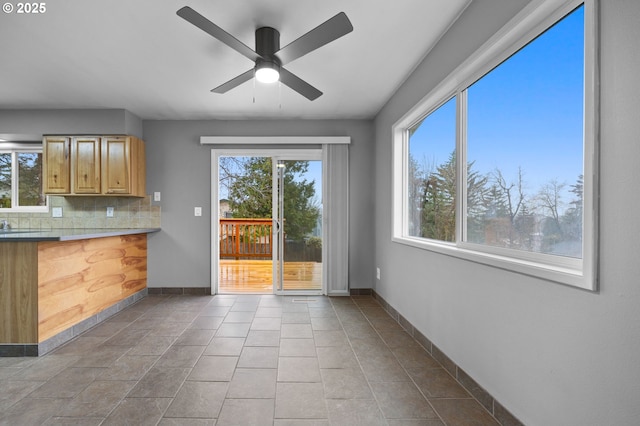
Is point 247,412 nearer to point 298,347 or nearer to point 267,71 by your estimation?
point 298,347

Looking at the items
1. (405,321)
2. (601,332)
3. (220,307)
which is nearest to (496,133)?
(601,332)

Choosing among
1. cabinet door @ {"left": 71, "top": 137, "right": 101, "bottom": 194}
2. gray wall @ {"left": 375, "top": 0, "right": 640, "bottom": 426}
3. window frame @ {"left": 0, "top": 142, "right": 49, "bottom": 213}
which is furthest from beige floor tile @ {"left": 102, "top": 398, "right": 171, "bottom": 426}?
window frame @ {"left": 0, "top": 142, "right": 49, "bottom": 213}

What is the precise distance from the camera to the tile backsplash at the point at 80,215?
4.25 m

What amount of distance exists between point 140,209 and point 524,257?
4.48m

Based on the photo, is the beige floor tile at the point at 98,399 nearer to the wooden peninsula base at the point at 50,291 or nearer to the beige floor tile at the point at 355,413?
the wooden peninsula base at the point at 50,291

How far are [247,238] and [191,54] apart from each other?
202 inches

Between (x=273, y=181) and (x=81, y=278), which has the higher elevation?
(x=273, y=181)

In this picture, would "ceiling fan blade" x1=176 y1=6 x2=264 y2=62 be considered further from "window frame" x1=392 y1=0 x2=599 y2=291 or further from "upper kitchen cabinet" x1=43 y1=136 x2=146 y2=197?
"upper kitchen cabinet" x1=43 y1=136 x2=146 y2=197

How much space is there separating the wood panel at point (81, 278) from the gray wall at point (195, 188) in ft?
1.47

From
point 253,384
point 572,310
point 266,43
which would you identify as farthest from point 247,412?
point 266,43

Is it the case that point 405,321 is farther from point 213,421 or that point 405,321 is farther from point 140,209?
point 140,209

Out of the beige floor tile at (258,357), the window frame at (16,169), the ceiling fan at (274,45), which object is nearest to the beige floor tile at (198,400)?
the beige floor tile at (258,357)

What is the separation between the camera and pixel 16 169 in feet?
14.4

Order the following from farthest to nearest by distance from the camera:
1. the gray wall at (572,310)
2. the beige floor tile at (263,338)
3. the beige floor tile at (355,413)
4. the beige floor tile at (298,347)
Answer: the beige floor tile at (263,338) → the beige floor tile at (298,347) → the beige floor tile at (355,413) → the gray wall at (572,310)
